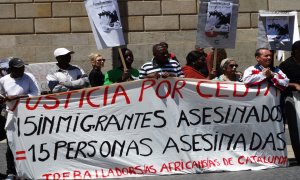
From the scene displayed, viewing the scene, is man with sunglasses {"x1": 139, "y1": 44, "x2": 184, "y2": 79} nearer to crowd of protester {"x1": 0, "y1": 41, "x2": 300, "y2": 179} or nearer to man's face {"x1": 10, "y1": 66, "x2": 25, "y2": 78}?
crowd of protester {"x1": 0, "y1": 41, "x2": 300, "y2": 179}

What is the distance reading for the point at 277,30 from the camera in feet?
38.4

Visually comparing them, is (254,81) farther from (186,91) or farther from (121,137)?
(121,137)

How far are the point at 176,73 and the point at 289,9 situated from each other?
302 inches

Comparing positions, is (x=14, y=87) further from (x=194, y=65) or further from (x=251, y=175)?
(x=251, y=175)

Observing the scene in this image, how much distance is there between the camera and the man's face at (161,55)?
1089 centimetres

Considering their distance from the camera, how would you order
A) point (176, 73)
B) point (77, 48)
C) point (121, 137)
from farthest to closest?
1. point (77, 48)
2. point (176, 73)
3. point (121, 137)

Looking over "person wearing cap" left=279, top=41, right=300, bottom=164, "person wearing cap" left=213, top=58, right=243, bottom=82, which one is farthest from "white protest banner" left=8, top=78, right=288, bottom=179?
"person wearing cap" left=213, top=58, right=243, bottom=82

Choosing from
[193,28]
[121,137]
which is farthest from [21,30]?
[121,137]

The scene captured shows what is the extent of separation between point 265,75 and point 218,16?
4.03 ft

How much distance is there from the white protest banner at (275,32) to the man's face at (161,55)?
1.36 metres

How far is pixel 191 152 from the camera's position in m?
10.3

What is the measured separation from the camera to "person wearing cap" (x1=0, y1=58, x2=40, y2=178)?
402 inches

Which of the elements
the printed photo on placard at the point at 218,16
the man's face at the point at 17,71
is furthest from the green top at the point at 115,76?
the man's face at the point at 17,71

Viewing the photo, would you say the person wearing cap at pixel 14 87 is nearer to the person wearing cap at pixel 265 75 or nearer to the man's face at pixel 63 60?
the man's face at pixel 63 60
